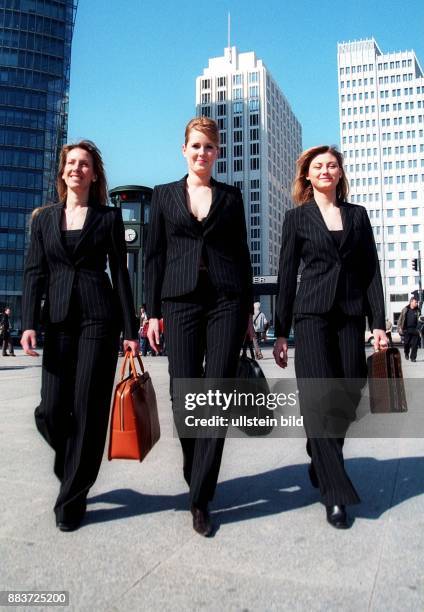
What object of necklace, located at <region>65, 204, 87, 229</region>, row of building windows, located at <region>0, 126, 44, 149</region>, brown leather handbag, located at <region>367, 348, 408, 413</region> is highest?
row of building windows, located at <region>0, 126, 44, 149</region>

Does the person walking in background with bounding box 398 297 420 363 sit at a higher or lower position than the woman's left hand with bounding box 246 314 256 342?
higher

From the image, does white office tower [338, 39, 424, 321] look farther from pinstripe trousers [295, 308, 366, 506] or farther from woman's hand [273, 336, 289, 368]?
pinstripe trousers [295, 308, 366, 506]

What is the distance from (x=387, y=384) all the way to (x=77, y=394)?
65.5 inches

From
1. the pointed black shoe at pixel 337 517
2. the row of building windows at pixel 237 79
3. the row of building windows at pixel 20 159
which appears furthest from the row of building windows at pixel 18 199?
the pointed black shoe at pixel 337 517

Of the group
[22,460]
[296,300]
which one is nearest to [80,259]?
[296,300]

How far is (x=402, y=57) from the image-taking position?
11988 cm

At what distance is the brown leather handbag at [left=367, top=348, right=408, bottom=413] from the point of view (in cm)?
281

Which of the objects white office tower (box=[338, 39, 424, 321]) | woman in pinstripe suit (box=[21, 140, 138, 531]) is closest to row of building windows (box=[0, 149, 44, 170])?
white office tower (box=[338, 39, 424, 321])

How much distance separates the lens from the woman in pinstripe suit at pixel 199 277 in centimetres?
276

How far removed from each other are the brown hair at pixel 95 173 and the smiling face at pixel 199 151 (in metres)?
0.55

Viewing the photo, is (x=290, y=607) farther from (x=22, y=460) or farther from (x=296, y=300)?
(x=22, y=460)

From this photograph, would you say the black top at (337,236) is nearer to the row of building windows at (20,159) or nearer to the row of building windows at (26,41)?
the row of building windows at (20,159)

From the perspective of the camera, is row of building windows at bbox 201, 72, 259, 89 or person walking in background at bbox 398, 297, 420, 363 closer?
person walking in background at bbox 398, 297, 420, 363

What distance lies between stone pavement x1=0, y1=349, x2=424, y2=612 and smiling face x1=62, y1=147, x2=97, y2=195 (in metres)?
1.81
